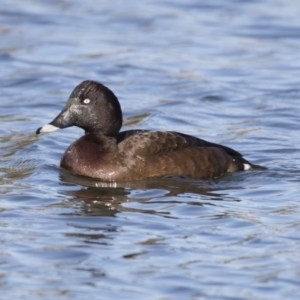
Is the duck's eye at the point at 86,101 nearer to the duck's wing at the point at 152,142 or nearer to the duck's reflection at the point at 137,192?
the duck's wing at the point at 152,142

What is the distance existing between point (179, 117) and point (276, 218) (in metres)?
4.62

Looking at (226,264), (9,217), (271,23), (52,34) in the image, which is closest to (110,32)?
(52,34)

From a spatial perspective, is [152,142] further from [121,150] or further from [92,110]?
[92,110]

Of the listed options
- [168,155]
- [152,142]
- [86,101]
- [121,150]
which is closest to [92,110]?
[86,101]

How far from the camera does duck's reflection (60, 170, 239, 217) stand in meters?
8.48

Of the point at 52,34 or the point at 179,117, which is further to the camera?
the point at 52,34

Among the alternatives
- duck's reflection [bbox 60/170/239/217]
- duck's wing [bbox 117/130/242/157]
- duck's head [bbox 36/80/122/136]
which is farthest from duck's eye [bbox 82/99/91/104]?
duck's reflection [bbox 60/170/239/217]

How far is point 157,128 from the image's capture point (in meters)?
12.0

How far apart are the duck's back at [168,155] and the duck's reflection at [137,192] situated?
4.2 inches

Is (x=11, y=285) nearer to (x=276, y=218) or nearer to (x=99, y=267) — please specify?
(x=99, y=267)

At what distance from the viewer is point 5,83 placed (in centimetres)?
1430

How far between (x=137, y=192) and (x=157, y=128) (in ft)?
10.3

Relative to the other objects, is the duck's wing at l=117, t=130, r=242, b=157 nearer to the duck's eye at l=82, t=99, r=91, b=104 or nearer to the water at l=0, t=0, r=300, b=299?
the water at l=0, t=0, r=300, b=299

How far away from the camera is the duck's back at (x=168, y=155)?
30.1 ft
